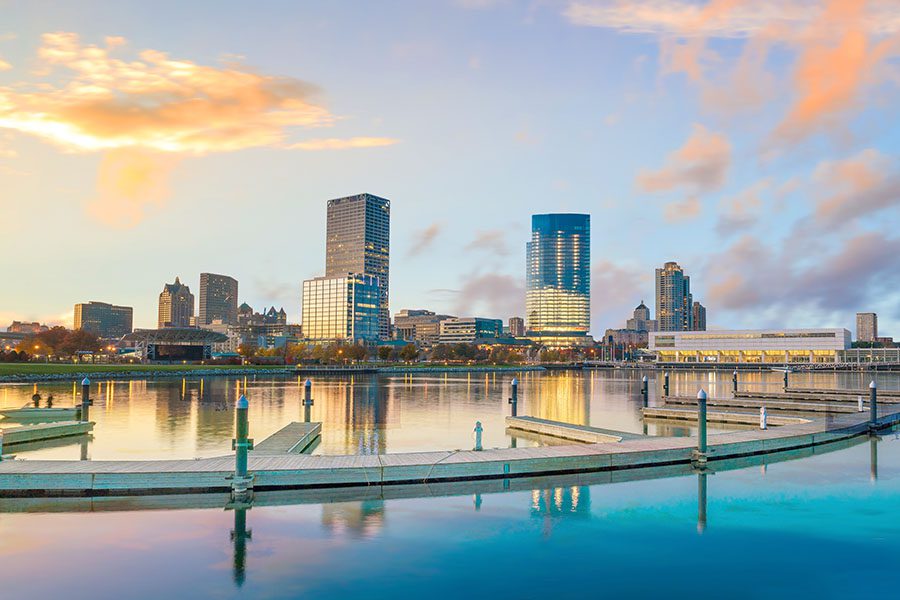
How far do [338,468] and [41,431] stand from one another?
20.3 m

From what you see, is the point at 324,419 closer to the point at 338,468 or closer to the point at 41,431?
the point at 41,431

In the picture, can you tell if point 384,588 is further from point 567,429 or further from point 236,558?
point 567,429

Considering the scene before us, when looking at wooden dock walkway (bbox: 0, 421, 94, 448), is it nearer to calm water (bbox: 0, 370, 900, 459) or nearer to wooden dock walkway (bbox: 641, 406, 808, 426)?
calm water (bbox: 0, 370, 900, 459)

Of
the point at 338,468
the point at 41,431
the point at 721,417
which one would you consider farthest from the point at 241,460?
the point at 721,417

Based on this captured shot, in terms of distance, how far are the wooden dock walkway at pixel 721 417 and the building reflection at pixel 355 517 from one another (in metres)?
31.1

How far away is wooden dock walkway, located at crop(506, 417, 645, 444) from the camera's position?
33.4m

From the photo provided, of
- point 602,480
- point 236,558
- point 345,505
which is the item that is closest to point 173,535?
point 236,558

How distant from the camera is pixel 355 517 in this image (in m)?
19.3

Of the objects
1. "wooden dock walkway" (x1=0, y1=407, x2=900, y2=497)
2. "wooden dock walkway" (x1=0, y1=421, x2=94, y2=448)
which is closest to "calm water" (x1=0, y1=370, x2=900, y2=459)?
"wooden dock walkway" (x1=0, y1=421, x2=94, y2=448)

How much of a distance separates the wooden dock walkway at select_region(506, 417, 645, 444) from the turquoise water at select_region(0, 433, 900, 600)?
9.52 metres

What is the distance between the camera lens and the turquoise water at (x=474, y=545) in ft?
46.4

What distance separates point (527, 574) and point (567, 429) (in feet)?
75.9

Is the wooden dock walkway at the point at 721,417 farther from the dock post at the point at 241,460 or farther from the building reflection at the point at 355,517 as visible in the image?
the dock post at the point at 241,460

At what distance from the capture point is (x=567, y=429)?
37.5m
